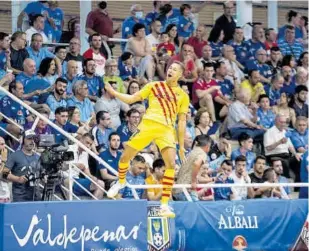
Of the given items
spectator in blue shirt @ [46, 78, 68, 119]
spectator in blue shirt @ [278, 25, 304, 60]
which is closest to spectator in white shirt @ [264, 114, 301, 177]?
spectator in blue shirt @ [278, 25, 304, 60]

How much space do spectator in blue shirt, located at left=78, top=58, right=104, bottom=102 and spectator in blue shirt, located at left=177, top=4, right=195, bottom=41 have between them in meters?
3.66

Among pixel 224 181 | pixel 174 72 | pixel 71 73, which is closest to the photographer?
pixel 174 72

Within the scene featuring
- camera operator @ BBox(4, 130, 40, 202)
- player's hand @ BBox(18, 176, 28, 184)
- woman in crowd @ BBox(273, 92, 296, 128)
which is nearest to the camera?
player's hand @ BBox(18, 176, 28, 184)

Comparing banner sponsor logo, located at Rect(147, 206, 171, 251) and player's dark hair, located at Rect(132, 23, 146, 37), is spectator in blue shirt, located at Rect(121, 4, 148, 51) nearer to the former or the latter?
player's dark hair, located at Rect(132, 23, 146, 37)

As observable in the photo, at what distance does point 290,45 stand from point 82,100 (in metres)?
7.00

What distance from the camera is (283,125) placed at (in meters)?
23.7

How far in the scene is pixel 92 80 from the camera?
22656 mm

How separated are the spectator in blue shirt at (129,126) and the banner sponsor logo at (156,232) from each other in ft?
8.61

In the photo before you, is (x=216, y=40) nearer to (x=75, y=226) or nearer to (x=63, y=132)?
(x=63, y=132)

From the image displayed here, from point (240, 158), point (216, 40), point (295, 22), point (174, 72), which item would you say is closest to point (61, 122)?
point (240, 158)

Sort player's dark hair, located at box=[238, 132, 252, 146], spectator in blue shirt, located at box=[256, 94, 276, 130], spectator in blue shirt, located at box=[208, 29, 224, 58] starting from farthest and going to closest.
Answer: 1. spectator in blue shirt, located at box=[208, 29, 224, 58]
2. spectator in blue shirt, located at box=[256, 94, 276, 130]
3. player's dark hair, located at box=[238, 132, 252, 146]

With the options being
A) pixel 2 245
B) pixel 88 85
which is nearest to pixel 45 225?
pixel 2 245

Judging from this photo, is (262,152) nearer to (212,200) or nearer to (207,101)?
(207,101)

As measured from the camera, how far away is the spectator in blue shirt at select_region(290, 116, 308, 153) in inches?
940
